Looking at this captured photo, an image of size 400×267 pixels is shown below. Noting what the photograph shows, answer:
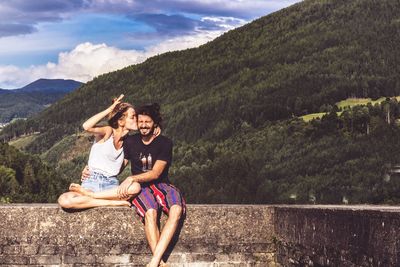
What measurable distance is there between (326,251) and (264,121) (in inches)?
6869

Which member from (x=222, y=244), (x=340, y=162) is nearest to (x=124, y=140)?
(x=222, y=244)

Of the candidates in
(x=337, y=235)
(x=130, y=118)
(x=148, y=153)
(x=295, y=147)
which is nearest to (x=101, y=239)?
(x=148, y=153)

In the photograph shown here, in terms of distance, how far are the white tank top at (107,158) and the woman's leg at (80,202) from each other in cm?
43

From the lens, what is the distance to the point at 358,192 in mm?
123500

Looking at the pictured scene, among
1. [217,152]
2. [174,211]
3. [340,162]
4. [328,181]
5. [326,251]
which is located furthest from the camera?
[217,152]

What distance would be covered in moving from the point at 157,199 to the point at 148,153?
51 centimetres

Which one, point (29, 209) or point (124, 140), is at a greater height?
point (124, 140)

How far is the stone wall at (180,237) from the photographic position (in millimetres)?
7430

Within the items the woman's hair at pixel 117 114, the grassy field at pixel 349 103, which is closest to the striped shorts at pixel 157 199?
the woman's hair at pixel 117 114

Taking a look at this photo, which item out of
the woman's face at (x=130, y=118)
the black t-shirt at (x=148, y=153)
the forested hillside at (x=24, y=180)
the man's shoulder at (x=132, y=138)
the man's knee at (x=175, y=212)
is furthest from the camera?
the forested hillside at (x=24, y=180)

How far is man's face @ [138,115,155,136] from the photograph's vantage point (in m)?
7.59

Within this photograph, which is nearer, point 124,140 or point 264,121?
Result: point 124,140

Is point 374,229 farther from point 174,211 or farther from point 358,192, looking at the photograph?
point 358,192

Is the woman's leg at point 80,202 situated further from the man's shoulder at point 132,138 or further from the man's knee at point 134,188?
the man's shoulder at point 132,138
